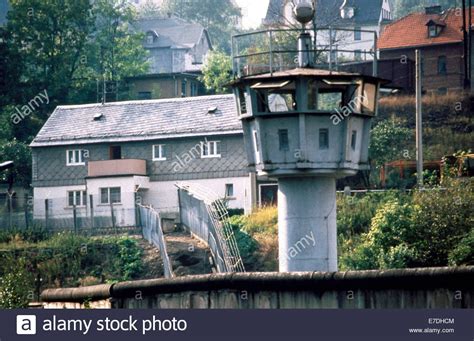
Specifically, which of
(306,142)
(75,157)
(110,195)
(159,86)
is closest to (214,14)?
(159,86)

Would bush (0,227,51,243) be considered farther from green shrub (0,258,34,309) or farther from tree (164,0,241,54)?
tree (164,0,241,54)

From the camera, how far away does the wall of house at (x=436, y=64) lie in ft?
306

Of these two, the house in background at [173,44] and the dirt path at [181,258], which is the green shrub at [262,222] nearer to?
the dirt path at [181,258]

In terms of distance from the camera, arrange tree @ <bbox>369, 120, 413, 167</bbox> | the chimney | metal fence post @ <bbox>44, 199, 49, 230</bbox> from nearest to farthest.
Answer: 1. metal fence post @ <bbox>44, 199, 49, 230</bbox>
2. tree @ <bbox>369, 120, 413, 167</bbox>
3. the chimney

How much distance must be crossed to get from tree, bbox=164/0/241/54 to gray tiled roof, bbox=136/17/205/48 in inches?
745

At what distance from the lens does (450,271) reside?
77.6 feet

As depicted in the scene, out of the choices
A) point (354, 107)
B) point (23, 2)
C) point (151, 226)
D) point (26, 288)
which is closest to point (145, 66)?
point (23, 2)

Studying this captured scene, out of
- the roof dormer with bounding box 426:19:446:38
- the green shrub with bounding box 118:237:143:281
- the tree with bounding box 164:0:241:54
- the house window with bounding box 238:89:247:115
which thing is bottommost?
the green shrub with bounding box 118:237:143:281

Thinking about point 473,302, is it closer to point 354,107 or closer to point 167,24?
point 354,107

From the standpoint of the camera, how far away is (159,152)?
76812mm

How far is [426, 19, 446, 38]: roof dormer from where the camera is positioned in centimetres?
9819

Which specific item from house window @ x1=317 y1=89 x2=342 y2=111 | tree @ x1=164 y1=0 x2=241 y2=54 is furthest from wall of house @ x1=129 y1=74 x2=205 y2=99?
house window @ x1=317 y1=89 x2=342 y2=111

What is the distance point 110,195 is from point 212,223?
51.8 feet

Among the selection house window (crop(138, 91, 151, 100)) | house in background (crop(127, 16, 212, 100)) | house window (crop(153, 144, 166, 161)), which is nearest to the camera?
house window (crop(153, 144, 166, 161))
